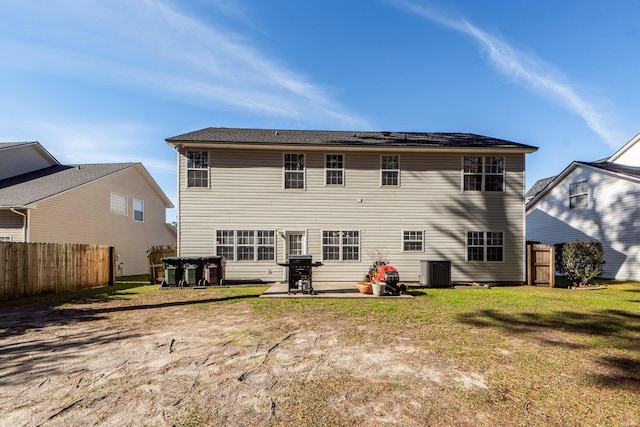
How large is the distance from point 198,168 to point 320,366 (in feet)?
37.2

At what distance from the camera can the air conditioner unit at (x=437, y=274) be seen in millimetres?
12320

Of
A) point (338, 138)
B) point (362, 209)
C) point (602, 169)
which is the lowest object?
point (362, 209)

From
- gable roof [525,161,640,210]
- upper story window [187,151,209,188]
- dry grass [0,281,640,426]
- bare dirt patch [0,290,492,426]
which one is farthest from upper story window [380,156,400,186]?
gable roof [525,161,640,210]

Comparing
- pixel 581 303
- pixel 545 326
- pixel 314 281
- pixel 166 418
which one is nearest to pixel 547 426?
pixel 166 418

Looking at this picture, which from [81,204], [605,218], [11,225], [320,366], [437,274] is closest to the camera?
[320,366]

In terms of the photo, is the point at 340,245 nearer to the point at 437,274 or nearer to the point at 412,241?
the point at 412,241

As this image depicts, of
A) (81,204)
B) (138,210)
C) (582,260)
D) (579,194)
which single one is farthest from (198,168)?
(579,194)

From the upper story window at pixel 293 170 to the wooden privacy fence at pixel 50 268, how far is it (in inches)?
350

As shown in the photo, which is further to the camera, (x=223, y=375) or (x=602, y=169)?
(x=602, y=169)

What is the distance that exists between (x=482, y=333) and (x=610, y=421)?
3010mm

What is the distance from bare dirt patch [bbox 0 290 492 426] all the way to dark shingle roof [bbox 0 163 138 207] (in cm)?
1142

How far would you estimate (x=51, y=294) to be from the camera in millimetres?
10828

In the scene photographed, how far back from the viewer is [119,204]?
1894 centimetres

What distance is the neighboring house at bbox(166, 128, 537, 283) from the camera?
43.4 ft
